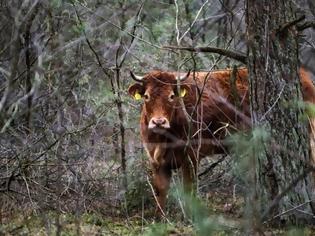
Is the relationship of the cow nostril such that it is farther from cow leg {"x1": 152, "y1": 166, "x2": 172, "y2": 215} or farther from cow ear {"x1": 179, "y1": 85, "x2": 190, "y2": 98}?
cow leg {"x1": 152, "y1": 166, "x2": 172, "y2": 215}

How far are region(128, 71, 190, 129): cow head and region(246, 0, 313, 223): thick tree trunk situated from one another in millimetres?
2158

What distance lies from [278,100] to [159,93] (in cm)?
256

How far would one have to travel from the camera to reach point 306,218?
21.7 ft

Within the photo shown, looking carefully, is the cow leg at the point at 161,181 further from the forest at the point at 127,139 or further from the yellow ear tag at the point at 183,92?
the yellow ear tag at the point at 183,92

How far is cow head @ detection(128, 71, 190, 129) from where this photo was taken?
28.3 feet

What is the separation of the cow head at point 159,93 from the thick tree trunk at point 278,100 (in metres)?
2.16

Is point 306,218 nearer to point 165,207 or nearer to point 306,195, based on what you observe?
point 306,195

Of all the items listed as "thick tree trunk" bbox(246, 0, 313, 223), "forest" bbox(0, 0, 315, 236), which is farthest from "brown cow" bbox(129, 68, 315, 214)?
"thick tree trunk" bbox(246, 0, 313, 223)

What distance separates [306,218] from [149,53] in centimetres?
461

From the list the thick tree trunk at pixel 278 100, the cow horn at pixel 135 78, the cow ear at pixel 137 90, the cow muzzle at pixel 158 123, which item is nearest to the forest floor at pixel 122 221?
the thick tree trunk at pixel 278 100

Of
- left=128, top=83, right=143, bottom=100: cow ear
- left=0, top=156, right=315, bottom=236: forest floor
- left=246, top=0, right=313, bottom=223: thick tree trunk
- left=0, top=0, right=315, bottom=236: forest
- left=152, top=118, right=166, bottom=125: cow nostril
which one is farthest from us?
left=128, top=83, right=143, bottom=100: cow ear

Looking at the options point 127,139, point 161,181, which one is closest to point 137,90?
point 161,181

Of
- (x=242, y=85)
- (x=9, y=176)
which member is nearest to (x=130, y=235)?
(x=9, y=176)

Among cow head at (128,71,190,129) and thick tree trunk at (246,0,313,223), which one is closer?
thick tree trunk at (246,0,313,223)
